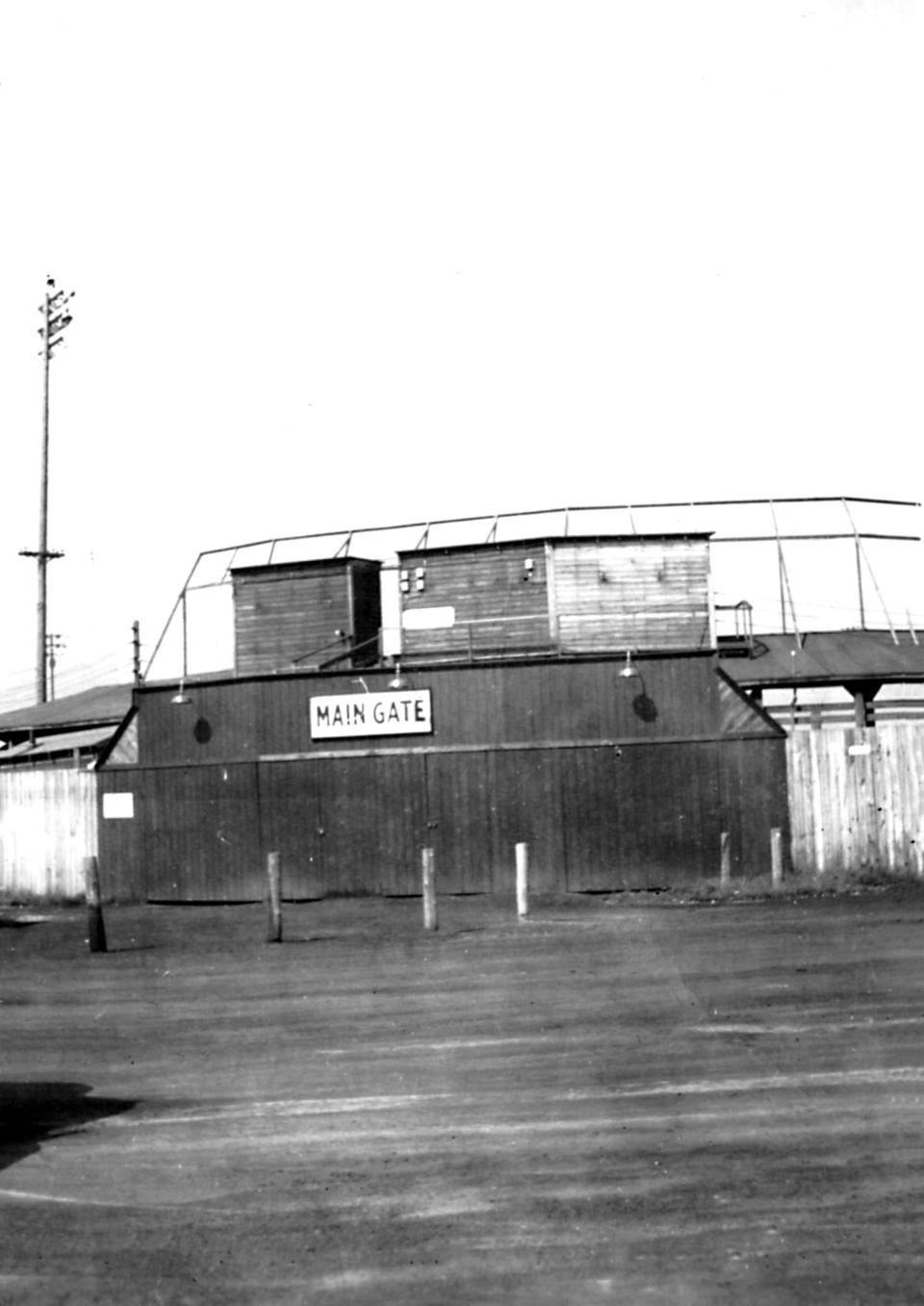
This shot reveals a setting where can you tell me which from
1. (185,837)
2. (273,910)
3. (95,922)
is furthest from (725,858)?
(95,922)

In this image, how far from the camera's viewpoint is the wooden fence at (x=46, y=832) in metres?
38.2

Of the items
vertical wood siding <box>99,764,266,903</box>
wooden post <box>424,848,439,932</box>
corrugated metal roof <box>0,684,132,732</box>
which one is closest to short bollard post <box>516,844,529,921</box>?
wooden post <box>424,848,439,932</box>

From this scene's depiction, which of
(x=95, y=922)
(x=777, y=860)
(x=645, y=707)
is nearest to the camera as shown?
(x=95, y=922)

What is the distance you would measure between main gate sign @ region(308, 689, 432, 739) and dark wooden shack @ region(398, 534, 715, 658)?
6.96ft

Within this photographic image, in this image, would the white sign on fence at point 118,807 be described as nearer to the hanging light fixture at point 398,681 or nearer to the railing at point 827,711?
the hanging light fixture at point 398,681

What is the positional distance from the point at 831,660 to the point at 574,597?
875cm

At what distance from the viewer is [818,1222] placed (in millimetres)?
7875

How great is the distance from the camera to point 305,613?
133 feet

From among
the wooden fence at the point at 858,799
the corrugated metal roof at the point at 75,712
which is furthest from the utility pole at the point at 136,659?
the wooden fence at the point at 858,799

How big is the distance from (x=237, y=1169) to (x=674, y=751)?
959 inches

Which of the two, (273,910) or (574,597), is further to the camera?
(574,597)

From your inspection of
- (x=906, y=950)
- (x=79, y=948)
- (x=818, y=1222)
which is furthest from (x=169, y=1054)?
(x=79, y=948)

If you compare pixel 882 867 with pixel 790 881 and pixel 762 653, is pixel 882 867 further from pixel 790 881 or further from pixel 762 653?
pixel 762 653

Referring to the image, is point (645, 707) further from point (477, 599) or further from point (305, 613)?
point (305, 613)
